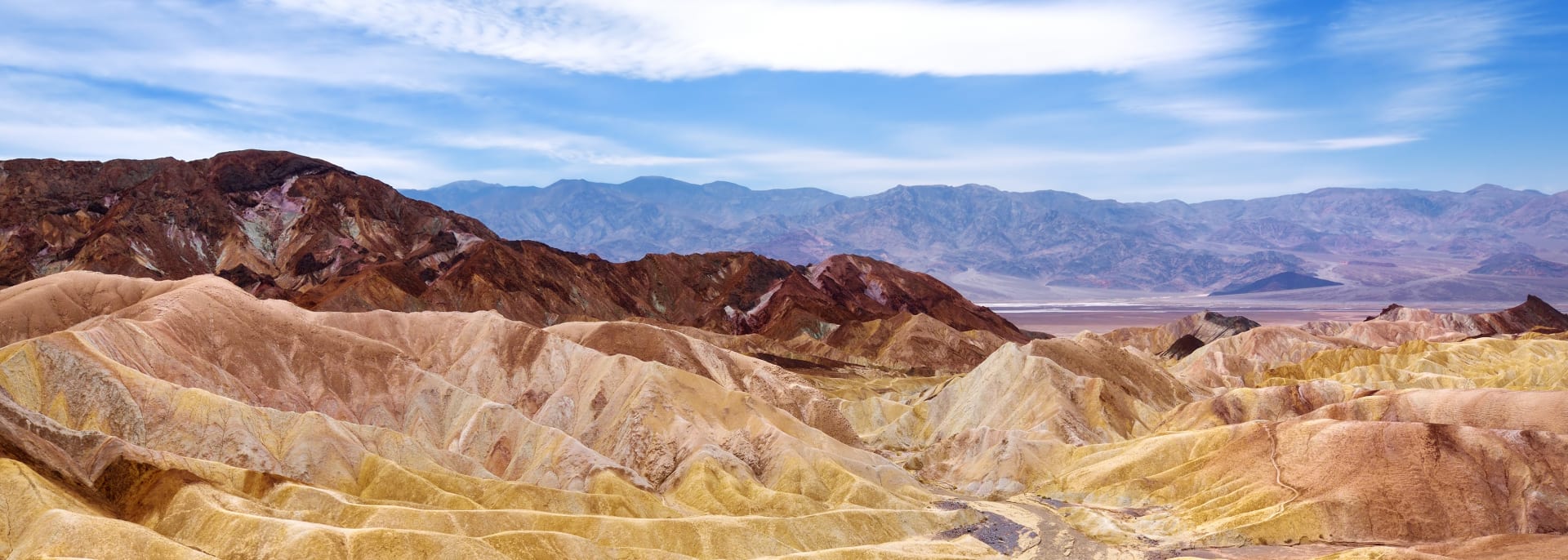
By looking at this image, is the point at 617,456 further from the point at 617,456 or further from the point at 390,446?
the point at 390,446

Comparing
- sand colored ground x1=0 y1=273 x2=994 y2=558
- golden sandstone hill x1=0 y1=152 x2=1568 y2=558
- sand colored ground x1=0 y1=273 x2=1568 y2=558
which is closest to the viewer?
sand colored ground x1=0 y1=273 x2=994 y2=558

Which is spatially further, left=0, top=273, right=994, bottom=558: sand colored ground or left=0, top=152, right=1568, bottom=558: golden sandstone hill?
left=0, top=152, right=1568, bottom=558: golden sandstone hill

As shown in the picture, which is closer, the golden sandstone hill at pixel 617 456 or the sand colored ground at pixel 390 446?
the sand colored ground at pixel 390 446

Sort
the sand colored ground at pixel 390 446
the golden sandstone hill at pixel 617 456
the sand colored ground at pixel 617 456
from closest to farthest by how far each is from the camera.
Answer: the sand colored ground at pixel 390 446 → the golden sandstone hill at pixel 617 456 → the sand colored ground at pixel 617 456

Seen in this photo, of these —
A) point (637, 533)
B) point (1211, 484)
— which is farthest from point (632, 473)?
point (1211, 484)

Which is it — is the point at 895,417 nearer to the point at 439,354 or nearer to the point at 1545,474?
the point at 439,354

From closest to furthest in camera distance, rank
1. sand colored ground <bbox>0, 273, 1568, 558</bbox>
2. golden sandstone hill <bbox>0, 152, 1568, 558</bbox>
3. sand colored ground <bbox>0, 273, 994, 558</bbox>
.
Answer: sand colored ground <bbox>0, 273, 994, 558</bbox>, golden sandstone hill <bbox>0, 152, 1568, 558</bbox>, sand colored ground <bbox>0, 273, 1568, 558</bbox>

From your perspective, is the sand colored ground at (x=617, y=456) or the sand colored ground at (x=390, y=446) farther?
the sand colored ground at (x=617, y=456)

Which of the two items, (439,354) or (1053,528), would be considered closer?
(1053,528)

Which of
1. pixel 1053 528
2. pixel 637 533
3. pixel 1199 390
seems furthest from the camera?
pixel 1199 390

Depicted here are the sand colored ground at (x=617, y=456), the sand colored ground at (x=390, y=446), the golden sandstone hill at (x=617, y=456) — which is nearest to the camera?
the sand colored ground at (x=390, y=446)

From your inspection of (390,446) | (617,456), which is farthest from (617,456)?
(390,446)
